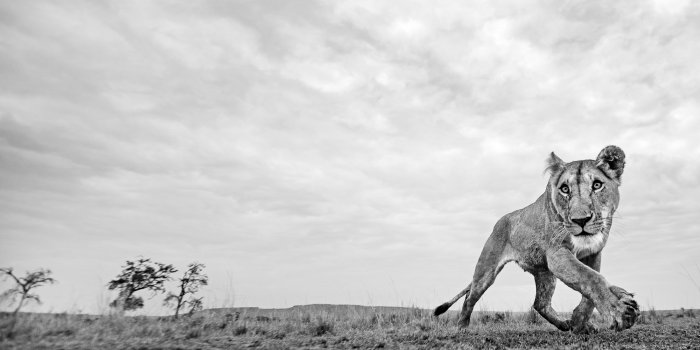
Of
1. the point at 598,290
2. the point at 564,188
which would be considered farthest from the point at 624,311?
the point at 564,188

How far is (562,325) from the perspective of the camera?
10367mm

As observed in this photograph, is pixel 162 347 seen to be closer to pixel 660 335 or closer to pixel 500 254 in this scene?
A: pixel 500 254

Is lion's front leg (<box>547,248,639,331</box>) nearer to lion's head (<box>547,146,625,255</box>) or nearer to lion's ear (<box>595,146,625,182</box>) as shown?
lion's head (<box>547,146,625,255</box>)

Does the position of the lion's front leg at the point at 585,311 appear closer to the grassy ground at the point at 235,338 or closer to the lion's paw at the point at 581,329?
the lion's paw at the point at 581,329

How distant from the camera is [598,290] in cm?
730

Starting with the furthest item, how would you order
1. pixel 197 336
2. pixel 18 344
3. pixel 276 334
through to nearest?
1. pixel 276 334
2. pixel 197 336
3. pixel 18 344

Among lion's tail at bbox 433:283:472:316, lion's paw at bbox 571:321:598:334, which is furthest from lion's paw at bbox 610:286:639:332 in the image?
lion's tail at bbox 433:283:472:316

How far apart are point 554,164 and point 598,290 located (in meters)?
3.01

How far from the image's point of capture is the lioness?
23.8 feet

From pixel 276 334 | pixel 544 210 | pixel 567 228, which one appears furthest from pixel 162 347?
pixel 544 210

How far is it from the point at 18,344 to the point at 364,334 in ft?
17.0

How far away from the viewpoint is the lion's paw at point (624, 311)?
6566 mm

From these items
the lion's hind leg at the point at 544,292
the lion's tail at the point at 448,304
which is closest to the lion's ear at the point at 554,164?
the lion's hind leg at the point at 544,292

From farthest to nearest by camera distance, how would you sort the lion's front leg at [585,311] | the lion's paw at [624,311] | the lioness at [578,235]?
the lion's front leg at [585,311] < the lioness at [578,235] < the lion's paw at [624,311]
